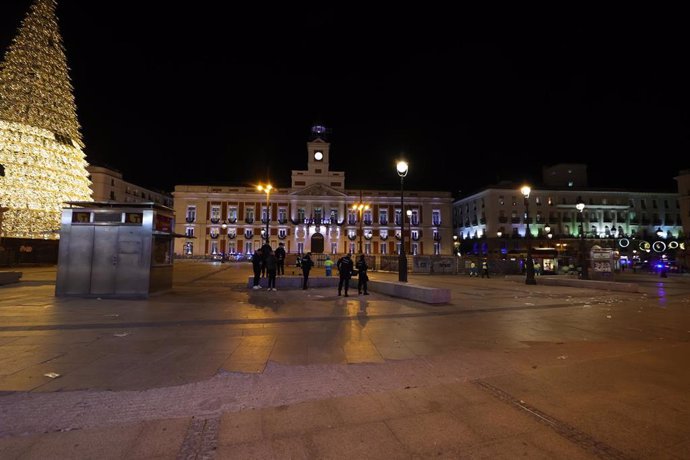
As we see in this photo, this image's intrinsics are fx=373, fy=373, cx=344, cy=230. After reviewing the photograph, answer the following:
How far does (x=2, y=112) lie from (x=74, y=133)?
4.23m

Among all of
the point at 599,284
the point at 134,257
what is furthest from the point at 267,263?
the point at 599,284

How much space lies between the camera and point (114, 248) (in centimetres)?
1270

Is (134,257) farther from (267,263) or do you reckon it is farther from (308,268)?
(308,268)

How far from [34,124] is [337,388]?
3119 cm

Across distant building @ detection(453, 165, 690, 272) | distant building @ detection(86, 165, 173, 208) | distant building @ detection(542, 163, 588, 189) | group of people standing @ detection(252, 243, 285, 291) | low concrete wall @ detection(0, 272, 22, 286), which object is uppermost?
distant building @ detection(542, 163, 588, 189)

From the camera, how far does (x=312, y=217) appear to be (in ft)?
252

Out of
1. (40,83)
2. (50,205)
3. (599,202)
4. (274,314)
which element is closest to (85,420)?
(274,314)

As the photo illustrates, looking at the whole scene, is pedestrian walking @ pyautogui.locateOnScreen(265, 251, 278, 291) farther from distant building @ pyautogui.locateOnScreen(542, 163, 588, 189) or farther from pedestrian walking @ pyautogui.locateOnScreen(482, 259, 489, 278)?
distant building @ pyautogui.locateOnScreen(542, 163, 588, 189)

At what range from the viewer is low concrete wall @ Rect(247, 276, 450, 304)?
40.5 ft

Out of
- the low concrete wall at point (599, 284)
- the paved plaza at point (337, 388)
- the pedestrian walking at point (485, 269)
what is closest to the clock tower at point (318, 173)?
the pedestrian walking at point (485, 269)

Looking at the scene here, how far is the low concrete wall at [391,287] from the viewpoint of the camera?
1234cm

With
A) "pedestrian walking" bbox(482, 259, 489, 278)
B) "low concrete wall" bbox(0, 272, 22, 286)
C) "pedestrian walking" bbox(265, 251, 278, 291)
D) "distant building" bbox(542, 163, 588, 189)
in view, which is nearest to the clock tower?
"distant building" bbox(542, 163, 588, 189)

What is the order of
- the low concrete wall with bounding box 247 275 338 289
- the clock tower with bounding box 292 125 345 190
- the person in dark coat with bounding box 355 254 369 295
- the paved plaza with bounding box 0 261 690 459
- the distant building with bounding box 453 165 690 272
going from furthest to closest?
the clock tower with bounding box 292 125 345 190 → the distant building with bounding box 453 165 690 272 → the low concrete wall with bounding box 247 275 338 289 → the person in dark coat with bounding box 355 254 369 295 → the paved plaza with bounding box 0 261 690 459

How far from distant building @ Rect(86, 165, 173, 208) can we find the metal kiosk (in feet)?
196
